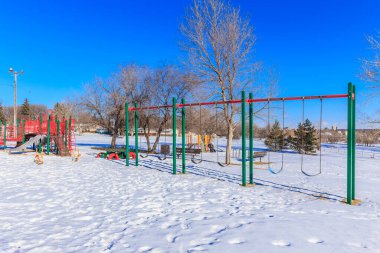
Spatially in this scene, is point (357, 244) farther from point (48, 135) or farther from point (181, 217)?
point (48, 135)

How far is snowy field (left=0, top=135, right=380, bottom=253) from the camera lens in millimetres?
3782

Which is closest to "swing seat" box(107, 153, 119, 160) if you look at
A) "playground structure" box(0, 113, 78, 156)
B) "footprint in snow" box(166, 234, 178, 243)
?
"playground structure" box(0, 113, 78, 156)

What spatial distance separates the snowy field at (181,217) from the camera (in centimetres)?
378

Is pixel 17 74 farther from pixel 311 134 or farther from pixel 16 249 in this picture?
pixel 311 134

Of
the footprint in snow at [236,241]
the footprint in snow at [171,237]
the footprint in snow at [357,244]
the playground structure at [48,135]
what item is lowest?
the footprint in snow at [171,237]

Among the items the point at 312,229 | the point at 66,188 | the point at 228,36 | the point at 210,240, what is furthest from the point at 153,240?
the point at 228,36

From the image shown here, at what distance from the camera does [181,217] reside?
507 centimetres

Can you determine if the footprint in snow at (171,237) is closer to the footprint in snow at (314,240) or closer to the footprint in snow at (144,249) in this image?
the footprint in snow at (144,249)

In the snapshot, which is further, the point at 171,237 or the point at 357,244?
the point at 171,237

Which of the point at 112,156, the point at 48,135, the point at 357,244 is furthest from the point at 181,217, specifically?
the point at 48,135

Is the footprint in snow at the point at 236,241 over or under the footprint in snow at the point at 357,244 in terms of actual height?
over

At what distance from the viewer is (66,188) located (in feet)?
25.0

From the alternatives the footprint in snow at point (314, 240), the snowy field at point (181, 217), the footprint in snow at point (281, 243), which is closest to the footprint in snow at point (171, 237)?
the snowy field at point (181, 217)

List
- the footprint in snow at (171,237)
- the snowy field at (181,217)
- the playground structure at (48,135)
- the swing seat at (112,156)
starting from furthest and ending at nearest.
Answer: the playground structure at (48,135), the swing seat at (112,156), the footprint in snow at (171,237), the snowy field at (181,217)
